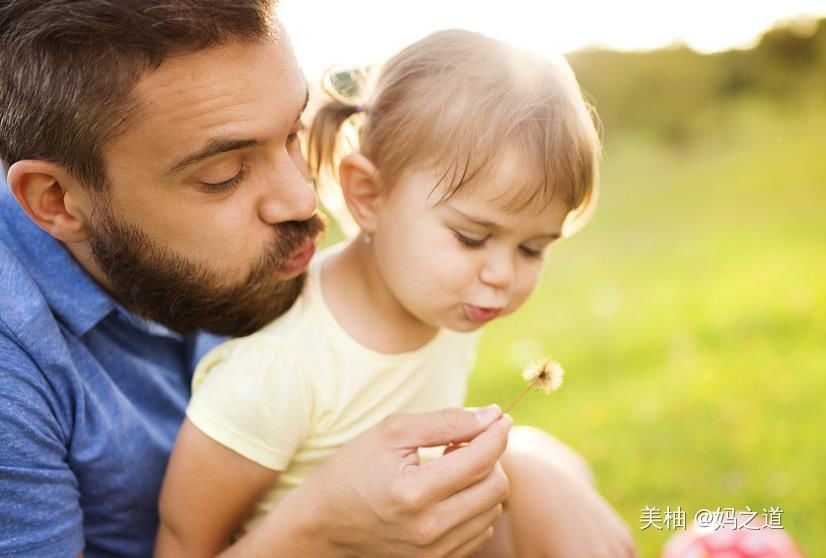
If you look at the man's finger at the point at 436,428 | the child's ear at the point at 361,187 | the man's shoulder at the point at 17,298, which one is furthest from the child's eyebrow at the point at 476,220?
the man's shoulder at the point at 17,298

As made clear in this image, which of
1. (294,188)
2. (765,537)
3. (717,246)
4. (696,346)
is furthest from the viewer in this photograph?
(717,246)

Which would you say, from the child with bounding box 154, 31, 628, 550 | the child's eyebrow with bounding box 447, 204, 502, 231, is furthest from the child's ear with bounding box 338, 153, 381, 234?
the child's eyebrow with bounding box 447, 204, 502, 231

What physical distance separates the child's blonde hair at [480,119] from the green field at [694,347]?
1.90 m

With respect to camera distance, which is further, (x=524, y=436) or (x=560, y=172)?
(x=524, y=436)

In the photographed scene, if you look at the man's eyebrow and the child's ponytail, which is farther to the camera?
the child's ponytail

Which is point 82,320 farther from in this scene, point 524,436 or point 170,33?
point 524,436

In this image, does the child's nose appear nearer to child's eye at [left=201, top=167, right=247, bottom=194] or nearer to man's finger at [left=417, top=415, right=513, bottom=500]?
man's finger at [left=417, top=415, right=513, bottom=500]

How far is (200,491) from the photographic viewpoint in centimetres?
237

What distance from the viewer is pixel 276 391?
239cm

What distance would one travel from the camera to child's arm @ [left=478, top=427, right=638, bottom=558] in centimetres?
262

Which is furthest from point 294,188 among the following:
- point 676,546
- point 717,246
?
point 717,246

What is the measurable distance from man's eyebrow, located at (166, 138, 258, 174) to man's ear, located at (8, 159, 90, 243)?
29cm

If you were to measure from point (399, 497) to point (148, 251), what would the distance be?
0.88 m

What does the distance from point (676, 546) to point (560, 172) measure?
1.23 metres
